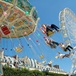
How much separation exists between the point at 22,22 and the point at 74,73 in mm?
13623

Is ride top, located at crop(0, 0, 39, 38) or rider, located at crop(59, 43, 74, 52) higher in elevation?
ride top, located at crop(0, 0, 39, 38)

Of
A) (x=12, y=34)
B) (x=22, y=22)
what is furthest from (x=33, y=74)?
(x=22, y=22)

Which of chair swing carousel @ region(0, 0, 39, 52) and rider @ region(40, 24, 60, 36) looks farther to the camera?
rider @ region(40, 24, 60, 36)

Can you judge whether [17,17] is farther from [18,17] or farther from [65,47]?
[65,47]

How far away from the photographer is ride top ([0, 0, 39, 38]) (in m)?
30.2

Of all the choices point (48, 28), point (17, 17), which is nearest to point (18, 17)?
point (17, 17)

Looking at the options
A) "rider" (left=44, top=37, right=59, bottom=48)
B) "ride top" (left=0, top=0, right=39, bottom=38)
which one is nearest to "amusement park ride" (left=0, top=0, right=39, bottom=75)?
"ride top" (left=0, top=0, right=39, bottom=38)

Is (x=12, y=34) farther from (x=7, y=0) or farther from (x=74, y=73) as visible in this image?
(x=74, y=73)

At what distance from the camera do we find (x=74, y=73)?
43062 millimetres

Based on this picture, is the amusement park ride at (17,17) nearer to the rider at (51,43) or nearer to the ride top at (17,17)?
the ride top at (17,17)

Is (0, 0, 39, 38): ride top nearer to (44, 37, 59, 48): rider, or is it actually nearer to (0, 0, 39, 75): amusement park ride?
(0, 0, 39, 75): amusement park ride

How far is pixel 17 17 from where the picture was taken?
33.3m

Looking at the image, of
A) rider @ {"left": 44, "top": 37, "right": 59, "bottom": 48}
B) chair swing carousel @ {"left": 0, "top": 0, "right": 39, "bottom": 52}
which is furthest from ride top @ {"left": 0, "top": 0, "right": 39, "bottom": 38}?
rider @ {"left": 44, "top": 37, "right": 59, "bottom": 48}

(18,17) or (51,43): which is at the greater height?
(18,17)
